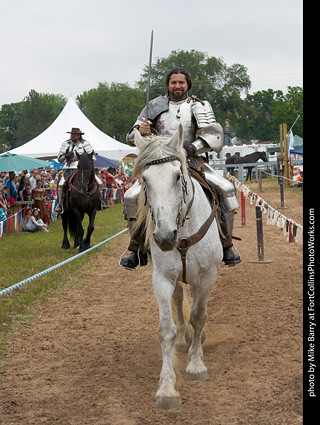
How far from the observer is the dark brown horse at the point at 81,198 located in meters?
12.8

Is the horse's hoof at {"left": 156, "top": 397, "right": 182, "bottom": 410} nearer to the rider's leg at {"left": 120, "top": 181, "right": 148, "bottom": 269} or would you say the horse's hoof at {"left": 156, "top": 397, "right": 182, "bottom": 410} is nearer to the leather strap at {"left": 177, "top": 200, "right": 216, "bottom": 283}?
the leather strap at {"left": 177, "top": 200, "right": 216, "bottom": 283}

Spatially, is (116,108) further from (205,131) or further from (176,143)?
(176,143)

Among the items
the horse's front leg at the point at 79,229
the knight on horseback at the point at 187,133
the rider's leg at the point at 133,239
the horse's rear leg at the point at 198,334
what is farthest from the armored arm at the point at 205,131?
the horse's front leg at the point at 79,229

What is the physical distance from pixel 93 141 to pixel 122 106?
2217 inches

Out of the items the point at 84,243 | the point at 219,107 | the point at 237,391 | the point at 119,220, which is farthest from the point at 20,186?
the point at 219,107

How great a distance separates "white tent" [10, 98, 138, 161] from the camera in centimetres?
2684

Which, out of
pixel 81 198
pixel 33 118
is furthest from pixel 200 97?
pixel 81 198

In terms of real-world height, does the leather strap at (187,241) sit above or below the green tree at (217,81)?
below

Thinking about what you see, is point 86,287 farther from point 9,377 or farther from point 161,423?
point 161,423

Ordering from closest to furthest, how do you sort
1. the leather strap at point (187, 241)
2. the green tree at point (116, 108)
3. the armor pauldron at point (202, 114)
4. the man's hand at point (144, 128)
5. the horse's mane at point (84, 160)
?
the leather strap at point (187, 241)
the man's hand at point (144, 128)
the armor pauldron at point (202, 114)
the horse's mane at point (84, 160)
the green tree at point (116, 108)

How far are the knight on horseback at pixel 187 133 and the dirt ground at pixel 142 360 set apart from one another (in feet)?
3.53

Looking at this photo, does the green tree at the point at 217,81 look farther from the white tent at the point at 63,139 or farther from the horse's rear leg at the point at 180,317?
the horse's rear leg at the point at 180,317
